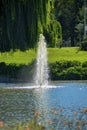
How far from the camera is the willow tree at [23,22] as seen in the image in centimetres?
3059

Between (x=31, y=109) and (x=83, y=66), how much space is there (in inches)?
905

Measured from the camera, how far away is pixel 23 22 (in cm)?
3125

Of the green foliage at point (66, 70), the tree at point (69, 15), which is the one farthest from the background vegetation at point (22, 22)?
the tree at point (69, 15)

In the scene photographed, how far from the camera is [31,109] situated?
650 inches

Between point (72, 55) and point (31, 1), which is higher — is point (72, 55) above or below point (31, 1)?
below

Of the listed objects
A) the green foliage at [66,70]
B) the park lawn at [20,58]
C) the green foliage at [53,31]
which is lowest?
the green foliage at [66,70]

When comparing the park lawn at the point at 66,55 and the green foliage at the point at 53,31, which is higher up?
the green foliage at the point at 53,31

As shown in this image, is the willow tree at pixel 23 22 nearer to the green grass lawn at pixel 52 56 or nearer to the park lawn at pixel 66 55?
the green grass lawn at pixel 52 56

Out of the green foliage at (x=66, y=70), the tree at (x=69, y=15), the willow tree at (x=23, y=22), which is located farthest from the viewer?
the tree at (x=69, y=15)

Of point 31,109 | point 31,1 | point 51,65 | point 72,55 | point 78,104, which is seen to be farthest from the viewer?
point 72,55

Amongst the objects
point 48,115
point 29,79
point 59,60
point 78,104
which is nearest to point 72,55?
point 59,60

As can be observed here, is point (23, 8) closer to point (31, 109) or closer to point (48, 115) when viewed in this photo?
point (31, 109)

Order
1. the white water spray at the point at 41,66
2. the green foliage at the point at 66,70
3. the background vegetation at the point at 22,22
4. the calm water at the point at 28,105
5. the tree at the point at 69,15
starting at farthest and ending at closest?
the tree at the point at 69,15, the green foliage at the point at 66,70, the white water spray at the point at 41,66, the background vegetation at the point at 22,22, the calm water at the point at 28,105

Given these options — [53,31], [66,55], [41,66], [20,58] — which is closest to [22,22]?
[41,66]
